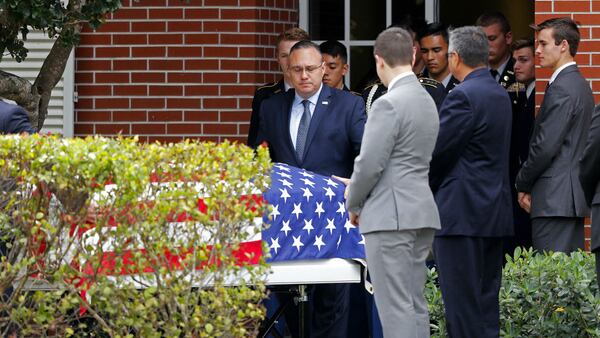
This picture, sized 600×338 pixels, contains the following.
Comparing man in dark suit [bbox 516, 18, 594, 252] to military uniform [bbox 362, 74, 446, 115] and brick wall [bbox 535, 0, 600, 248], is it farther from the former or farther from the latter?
military uniform [bbox 362, 74, 446, 115]

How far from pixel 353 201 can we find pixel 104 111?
4.44 metres

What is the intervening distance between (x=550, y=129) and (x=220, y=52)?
130 inches

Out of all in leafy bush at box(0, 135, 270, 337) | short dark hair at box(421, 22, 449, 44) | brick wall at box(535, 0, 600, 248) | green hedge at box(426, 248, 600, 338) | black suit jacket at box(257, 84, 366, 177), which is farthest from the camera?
short dark hair at box(421, 22, 449, 44)

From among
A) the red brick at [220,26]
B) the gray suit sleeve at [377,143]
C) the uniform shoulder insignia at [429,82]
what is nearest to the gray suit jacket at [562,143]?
the uniform shoulder insignia at [429,82]

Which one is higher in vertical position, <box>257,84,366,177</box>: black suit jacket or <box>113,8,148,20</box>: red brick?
<box>113,8,148,20</box>: red brick

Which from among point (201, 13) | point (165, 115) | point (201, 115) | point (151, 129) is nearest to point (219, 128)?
point (201, 115)

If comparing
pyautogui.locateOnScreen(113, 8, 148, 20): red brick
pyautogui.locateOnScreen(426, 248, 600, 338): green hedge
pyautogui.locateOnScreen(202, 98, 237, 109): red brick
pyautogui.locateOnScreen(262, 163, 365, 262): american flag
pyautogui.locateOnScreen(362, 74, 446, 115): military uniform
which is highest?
pyautogui.locateOnScreen(113, 8, 148, 20): red brick

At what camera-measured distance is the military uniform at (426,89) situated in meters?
9.95

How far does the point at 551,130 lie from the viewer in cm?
927

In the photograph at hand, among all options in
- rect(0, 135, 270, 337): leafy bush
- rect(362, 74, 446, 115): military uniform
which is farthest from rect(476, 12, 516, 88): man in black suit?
rect(0, 135, 270, 337): leafy bush

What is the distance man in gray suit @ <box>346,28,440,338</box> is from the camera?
7555 mm

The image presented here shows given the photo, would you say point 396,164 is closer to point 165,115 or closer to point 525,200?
point 525,200

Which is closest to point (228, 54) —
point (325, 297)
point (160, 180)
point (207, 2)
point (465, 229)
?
point (207, 2)

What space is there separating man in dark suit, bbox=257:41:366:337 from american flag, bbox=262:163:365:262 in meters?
0.74
